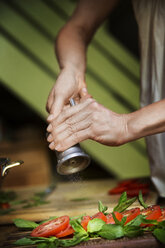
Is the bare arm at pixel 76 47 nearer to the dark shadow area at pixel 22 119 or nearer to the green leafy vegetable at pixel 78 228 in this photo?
the green leafy vegetable at pixel 78 228

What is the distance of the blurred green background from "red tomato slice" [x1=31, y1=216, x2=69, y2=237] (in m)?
1.77

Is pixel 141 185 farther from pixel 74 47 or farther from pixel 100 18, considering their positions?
pixel 100 18

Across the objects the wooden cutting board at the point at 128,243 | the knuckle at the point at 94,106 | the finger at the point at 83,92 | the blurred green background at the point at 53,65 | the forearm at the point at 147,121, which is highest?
the blurred green background at the point at 53,65

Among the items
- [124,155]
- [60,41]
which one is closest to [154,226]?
[60,41]

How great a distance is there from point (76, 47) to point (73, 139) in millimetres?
624

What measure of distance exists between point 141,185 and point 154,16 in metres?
0.74

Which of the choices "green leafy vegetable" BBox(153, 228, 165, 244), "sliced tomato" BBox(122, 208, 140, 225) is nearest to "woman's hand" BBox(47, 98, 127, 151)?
"sliced tomato" BBox(122, 208, 140, 225)

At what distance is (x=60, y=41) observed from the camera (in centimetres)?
177

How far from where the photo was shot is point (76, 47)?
175 centimetres

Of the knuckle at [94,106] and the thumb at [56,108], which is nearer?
the knuckle at [94,106]

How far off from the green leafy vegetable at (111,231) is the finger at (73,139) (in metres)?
0.30

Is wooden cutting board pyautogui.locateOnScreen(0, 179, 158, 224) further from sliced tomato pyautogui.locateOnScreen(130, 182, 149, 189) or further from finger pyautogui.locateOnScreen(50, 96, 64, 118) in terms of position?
finger pyautogui.locateOnScreen(50, 96, 64, 118)

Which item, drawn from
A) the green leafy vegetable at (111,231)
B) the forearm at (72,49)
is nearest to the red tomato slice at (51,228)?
the green leafy vegetable at (111,231)

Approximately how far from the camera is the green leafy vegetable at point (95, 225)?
1091 mm
